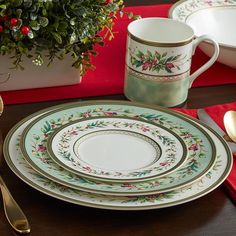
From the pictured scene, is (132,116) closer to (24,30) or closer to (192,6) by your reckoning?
(24,30)

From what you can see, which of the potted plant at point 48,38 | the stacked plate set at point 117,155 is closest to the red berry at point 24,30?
the potted plant at point 48,38

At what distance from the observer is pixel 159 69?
911 mm

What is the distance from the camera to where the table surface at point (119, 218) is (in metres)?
0.68

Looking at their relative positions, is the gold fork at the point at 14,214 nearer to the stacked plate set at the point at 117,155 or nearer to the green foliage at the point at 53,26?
the stacked plate set at the point at 117,155

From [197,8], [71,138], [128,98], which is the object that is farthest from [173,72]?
[197,8]

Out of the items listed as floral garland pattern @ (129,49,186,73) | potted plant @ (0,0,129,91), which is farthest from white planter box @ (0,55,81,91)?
floral garland pattern @ (129,49,186,73)

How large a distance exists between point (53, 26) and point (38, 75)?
113 millimetres

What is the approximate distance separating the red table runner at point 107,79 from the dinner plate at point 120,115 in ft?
0.37

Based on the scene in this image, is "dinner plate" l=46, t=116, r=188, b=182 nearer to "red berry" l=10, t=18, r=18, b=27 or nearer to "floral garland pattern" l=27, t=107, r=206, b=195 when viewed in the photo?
"floral garland pattern" l=27, t=107, r=206, b=195

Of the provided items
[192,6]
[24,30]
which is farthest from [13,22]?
[192,6]

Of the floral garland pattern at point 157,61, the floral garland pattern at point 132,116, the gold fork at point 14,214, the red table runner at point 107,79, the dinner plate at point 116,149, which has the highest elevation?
the floral garland pattern at point 157,61

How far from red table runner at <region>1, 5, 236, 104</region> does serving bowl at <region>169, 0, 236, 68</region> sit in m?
0.06

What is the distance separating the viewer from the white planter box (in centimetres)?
93

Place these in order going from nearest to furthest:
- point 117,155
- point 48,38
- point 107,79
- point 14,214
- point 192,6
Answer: point 14,214 → point 117,155 → point 48,38 → point 107,79 → point 192,6
